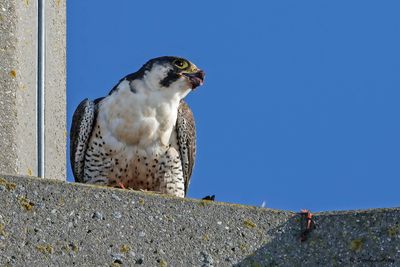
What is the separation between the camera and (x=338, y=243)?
475 cm

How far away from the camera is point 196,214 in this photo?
4.79 meters

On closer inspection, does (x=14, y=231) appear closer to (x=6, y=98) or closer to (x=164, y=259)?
(x=164, y=259)

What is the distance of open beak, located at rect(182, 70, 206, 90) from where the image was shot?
688 cm

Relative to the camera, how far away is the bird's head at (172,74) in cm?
690

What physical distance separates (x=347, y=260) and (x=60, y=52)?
2802mm

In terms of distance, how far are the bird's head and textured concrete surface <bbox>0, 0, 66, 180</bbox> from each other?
1.75 ft

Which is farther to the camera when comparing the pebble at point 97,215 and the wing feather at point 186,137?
the wing feather at point 186,137

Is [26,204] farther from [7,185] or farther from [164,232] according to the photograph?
[164,232]

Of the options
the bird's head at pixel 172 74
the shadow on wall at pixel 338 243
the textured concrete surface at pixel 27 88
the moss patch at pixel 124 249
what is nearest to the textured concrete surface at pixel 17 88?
the textured concrete surface at pixel 27 88

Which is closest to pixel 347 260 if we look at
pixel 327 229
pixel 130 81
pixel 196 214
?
pixel 327 229

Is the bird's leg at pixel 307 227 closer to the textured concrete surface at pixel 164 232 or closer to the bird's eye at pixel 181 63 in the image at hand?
the textured concrete surface at pixel 164 232

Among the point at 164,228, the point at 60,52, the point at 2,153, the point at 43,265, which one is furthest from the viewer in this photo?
the point at 60,52

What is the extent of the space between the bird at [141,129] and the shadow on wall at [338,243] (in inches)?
83.6

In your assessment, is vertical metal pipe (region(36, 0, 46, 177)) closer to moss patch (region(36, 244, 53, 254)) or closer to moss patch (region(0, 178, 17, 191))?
moss patch (region(0, 178, 17, 191))
